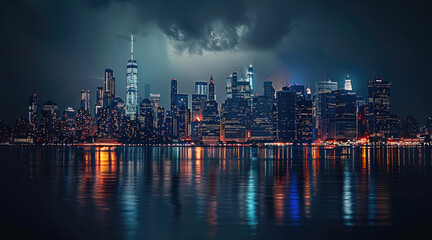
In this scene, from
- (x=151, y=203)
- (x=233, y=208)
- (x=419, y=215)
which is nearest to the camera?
(x=419, y=215)

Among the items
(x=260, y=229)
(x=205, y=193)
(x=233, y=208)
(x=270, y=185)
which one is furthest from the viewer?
(x=270, y=185)

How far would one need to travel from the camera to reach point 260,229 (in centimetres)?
2584

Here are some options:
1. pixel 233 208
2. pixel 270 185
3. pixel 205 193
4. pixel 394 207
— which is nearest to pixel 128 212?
pixel 233 208

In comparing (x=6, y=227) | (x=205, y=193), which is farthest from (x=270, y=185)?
(x=6, y=227)

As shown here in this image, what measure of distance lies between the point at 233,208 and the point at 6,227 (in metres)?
14.3

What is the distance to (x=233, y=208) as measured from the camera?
33.7 m

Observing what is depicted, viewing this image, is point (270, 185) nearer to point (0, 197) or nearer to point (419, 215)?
point (419, 215)

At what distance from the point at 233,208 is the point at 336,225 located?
337 inches

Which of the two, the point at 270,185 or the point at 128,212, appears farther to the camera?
the point at 270,185

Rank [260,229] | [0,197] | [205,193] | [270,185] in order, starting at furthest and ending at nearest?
[270,185] → [205,193] → [0,197] → [260,229]

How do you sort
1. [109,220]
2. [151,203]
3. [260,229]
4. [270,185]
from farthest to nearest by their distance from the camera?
[270,185] → [151,203] → [109,220] → [260,229]

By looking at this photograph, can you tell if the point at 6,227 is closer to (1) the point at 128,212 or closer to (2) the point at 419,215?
(1) the point at 128,212

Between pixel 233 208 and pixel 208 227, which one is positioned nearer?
pixel 208 227

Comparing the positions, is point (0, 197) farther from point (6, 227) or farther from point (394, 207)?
point (394, 207)
